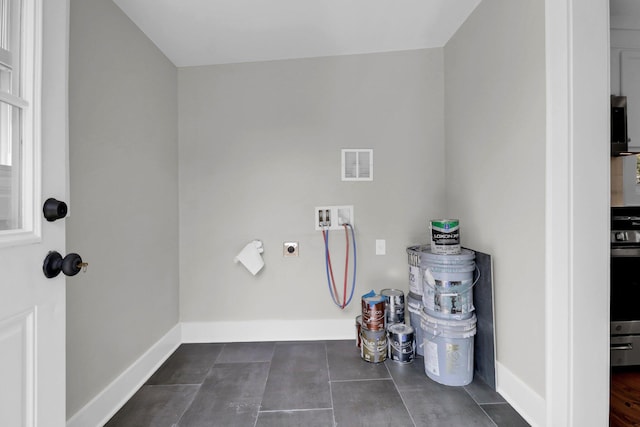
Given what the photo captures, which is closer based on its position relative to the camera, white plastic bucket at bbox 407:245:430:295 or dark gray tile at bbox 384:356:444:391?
dark gray tile at bbox 384:356:444:391

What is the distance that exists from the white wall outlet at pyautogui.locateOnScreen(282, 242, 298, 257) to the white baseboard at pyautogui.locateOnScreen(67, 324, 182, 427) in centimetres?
99

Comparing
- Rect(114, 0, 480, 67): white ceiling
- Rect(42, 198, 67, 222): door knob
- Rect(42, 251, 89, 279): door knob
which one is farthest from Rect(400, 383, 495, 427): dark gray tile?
Rect(114, 0, 480, 67): white ceiling

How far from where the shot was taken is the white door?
0.77m

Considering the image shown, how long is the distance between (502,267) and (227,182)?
1928 millimetres

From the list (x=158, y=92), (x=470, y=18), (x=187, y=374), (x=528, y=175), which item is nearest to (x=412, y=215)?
(x=528, y=175)

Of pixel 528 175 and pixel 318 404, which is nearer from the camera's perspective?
pixel 528 175

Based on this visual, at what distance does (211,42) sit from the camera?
199 centimetres

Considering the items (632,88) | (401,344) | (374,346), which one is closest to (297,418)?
(374,346)

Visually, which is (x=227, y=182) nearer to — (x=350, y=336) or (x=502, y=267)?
(x=350, y=336)

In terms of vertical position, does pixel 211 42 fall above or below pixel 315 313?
above

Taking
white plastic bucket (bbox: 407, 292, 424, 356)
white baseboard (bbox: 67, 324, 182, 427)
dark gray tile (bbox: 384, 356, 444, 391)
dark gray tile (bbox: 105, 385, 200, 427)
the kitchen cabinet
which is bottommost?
dark gray tile (bbox: 105, 385, 200, 427)

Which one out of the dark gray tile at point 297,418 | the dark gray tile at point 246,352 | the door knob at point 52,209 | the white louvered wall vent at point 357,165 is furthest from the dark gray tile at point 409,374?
the door knob at point 52,209

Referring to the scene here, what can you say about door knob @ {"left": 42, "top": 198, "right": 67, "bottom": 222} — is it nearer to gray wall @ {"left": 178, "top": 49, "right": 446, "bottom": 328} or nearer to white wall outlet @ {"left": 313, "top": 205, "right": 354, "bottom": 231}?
gray wall @ {"left": 178, "top": 49, "right": 446, "bottom": 328}

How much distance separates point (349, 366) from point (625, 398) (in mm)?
1476
